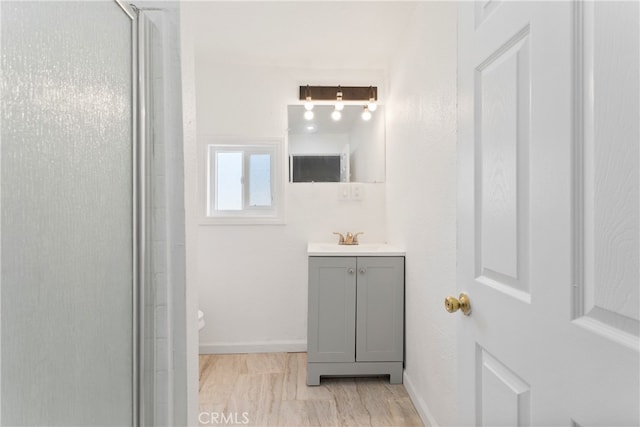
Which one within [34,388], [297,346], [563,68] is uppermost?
[563,68]

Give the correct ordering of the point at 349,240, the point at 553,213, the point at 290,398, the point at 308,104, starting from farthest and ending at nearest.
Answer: the point at 308,104, the point at 349,240, the point at 290,398, the point at 553,213

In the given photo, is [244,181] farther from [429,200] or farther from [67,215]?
[67,215]

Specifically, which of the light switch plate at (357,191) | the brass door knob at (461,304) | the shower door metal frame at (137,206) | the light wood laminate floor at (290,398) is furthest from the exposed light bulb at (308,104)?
the brass door knob at (461,304)

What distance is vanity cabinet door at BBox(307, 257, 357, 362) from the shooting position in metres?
2.27

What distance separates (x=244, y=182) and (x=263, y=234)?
0.44 metres

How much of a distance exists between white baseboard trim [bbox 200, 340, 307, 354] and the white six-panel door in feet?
6.78

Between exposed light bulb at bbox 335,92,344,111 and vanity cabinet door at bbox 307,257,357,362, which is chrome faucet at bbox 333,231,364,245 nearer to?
vanity cabinet door at bbox 307,257,357,362

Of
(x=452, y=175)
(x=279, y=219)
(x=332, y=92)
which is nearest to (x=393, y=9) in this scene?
(x=332, y=92)

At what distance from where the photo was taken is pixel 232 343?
2.79 m

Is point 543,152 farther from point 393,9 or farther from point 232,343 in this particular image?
point 232,343

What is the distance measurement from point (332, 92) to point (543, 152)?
94.1 inches

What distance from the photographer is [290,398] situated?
2076 mm

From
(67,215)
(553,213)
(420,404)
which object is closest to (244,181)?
(420,404)

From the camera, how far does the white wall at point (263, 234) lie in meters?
2.79
